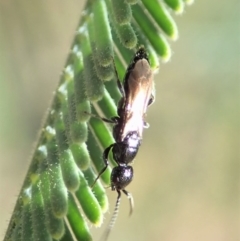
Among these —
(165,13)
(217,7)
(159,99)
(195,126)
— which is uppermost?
(217,7)

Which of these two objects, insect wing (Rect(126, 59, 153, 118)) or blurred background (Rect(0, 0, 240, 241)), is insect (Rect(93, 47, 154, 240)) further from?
blurred background (Rect(0, 0, 240, 241))

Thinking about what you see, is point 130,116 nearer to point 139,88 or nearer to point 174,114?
point 139,88

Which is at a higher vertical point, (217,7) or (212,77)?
(217,7)

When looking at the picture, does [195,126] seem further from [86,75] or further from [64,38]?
[86,75]

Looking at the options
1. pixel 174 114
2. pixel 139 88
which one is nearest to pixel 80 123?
pixel 139 88

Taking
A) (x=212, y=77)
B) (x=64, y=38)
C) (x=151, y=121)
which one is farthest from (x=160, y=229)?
(x=64, y=38)
